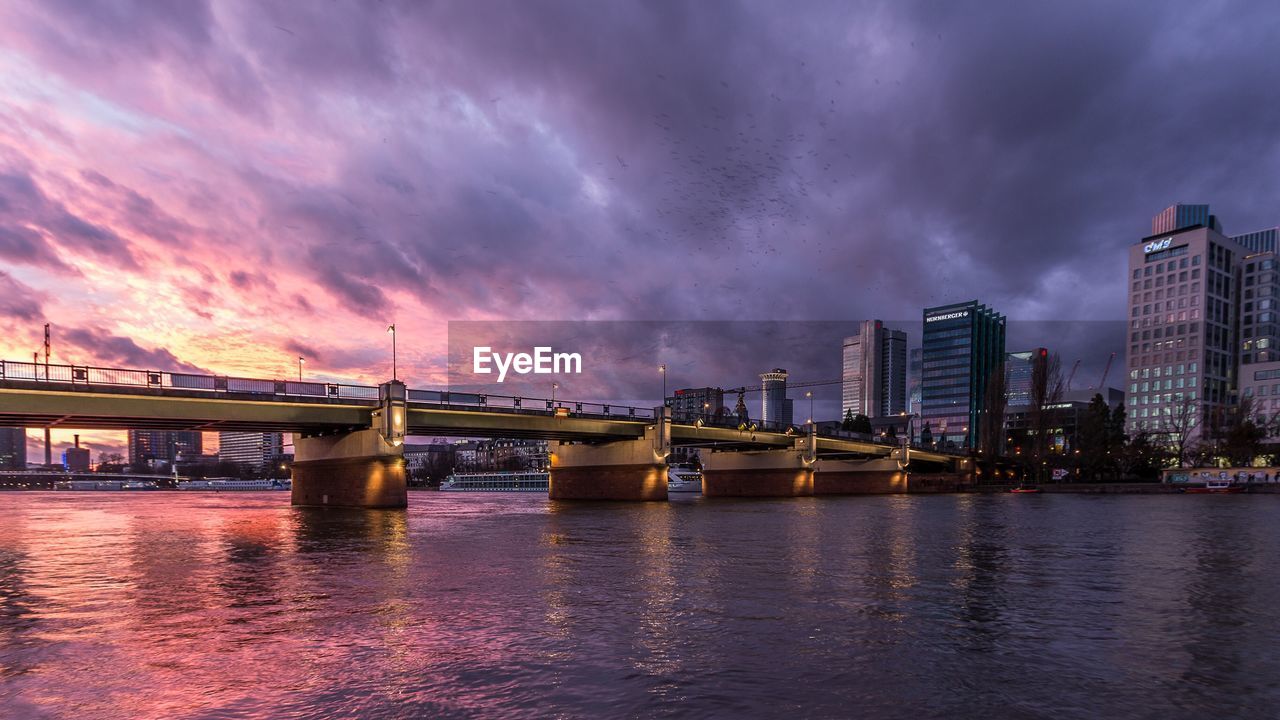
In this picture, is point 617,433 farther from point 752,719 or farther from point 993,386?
point 993,386

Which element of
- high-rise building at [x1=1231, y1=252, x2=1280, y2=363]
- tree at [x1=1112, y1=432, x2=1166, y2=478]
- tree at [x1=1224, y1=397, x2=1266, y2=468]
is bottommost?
tree at [x1=1112, y1=432, x2=1166, y2=478]

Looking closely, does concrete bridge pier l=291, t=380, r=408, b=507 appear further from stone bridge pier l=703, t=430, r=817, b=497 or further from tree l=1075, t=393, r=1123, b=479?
tree l=1075, t=393, r=1123, b=479

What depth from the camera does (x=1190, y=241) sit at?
19350 cm

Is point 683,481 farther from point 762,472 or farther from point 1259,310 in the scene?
point 1259,310

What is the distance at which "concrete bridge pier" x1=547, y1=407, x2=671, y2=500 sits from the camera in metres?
84.5

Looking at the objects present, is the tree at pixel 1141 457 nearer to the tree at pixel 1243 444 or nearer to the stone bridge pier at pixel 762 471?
the tree at pixel 1243 444

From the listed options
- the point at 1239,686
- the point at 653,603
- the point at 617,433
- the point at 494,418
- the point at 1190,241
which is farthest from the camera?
the point at 1190,241

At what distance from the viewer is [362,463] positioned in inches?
2458

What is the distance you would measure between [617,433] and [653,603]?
216ft

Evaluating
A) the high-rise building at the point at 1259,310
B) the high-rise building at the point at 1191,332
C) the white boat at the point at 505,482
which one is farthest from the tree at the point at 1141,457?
the white boat at the point at 505,482

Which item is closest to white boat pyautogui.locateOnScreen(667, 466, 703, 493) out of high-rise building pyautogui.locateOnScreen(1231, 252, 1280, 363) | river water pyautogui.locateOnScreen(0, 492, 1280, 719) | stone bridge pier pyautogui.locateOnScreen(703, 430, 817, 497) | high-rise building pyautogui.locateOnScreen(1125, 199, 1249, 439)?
stone bridge pier pyautogui.locateOnScreen(703, 430, 817, 497)

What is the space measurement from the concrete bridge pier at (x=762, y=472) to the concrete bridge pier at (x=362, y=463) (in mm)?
63111

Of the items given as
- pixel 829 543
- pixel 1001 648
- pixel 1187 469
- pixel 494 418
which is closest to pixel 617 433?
pixel 494 418

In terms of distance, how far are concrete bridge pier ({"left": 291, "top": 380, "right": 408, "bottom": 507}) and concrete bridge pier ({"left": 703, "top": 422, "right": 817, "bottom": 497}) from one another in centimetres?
6311
